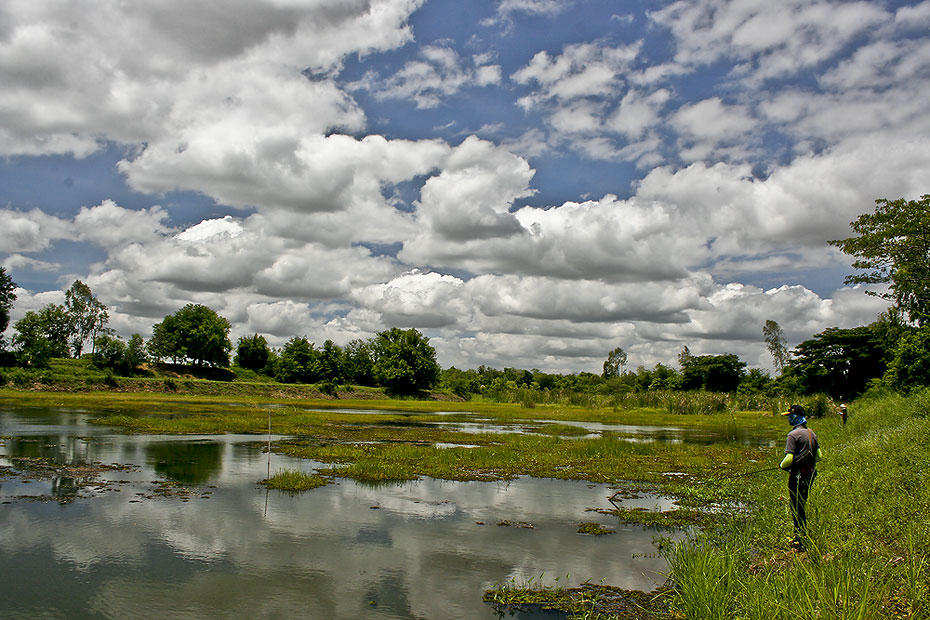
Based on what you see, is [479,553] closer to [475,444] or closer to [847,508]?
[847,508]

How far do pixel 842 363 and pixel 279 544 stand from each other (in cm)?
8234

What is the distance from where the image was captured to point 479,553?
12.6 m

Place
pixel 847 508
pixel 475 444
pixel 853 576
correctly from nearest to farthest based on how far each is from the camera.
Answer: pixel 853 576, pixel 847 508, pixel 475 444

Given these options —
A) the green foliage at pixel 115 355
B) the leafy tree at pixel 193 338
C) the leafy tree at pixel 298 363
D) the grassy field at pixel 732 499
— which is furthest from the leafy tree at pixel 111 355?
the grassy field at pixel 732 499

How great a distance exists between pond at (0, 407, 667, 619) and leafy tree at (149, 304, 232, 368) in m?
90.3

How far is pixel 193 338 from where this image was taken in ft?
353

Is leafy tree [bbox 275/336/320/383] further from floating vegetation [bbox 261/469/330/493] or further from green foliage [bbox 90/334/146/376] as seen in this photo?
floating vegetation [bbox 261/469/330/493]

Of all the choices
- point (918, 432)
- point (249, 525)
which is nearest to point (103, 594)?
point (249, 525)

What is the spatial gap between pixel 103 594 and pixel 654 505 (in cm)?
1406

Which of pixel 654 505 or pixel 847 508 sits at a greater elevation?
pixel 847 508

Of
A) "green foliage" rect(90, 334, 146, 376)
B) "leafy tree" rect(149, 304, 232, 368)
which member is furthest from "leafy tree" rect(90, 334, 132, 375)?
"leafy tree" rect(149, 304, 232, 368)

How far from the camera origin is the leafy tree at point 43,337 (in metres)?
80.3

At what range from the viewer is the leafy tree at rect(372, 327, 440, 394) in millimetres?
114688

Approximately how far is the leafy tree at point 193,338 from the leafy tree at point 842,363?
9555cm
